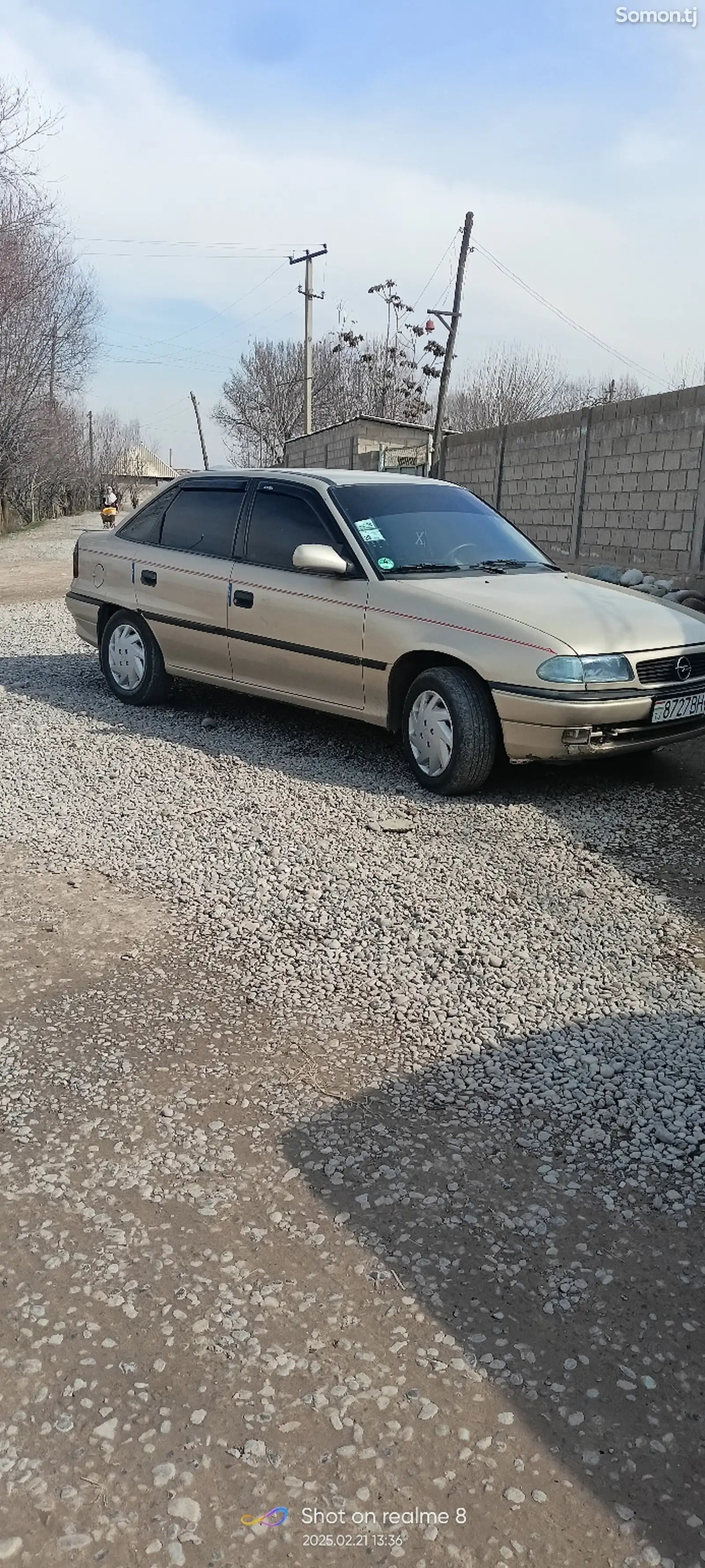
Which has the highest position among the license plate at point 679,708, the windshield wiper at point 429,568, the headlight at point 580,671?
the windshield wiper at point 429,568

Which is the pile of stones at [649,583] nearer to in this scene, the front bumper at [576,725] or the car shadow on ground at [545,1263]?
the front bumper at [576,725]

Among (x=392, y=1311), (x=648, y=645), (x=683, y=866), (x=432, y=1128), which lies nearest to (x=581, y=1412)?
(x=392, y=1311)

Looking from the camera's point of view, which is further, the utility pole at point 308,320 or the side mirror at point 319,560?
the utility pole at point 308,320

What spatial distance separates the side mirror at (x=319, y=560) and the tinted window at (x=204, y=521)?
3.47 feet

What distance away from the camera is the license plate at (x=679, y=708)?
18.9 ft

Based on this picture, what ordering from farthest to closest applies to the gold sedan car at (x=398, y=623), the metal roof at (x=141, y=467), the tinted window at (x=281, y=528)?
the metal roof at (x=141, y=467) → the tinted window at (x=281, y=528) → the gold sedan car at (x=398, y=623)

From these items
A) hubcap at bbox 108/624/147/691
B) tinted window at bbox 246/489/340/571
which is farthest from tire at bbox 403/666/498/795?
hubcap at bbox 108/624/147/691

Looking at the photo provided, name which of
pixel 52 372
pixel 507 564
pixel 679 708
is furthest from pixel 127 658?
pixel 52 372

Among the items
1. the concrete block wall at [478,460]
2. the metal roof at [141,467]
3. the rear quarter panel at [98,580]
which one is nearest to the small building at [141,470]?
the metal roof at [141,467]

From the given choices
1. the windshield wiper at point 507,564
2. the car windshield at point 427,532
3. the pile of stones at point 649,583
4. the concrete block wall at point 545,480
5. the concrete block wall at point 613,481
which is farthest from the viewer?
the concrete block wall at point 545,480

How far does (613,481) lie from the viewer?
43.8 feet

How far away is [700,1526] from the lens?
1.89 metres

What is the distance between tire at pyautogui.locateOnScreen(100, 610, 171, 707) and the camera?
7.95 metres

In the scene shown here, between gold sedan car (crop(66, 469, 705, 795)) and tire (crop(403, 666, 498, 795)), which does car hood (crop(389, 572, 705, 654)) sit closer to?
gold sedan car (crop(66, 469, 705, 795))
